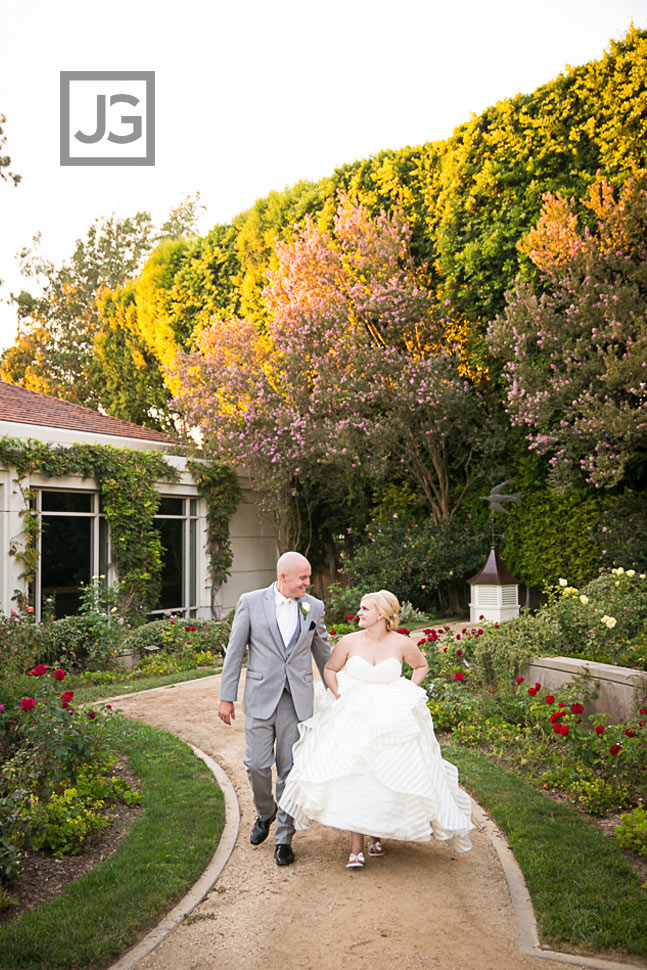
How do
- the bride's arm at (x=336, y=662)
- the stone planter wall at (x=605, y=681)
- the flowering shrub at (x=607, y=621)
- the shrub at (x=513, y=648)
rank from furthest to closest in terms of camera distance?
1. the shrub at (x=513, y=648)
2. the flowering shrub at (x=607, y=621)
3. the stone planter wall at (x=605, y=681)
4. the bride's arm at (x=336, y=662)

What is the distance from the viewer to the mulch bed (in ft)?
13.6

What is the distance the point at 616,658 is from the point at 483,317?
1053 centimetres

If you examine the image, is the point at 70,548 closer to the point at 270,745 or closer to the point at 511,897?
the point at 270,745

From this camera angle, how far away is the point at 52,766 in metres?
5.27

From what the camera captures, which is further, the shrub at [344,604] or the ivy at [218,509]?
the ivy at [218,509]

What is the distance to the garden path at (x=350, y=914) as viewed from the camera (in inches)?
139

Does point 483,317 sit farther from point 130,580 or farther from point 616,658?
point 616,658

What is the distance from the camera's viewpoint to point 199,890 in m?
4.31

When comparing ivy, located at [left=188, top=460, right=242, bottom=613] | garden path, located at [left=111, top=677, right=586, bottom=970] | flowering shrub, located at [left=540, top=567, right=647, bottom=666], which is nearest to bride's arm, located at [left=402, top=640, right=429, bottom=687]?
garden path, located at [left=111, top=677, right=586, bottom=970]

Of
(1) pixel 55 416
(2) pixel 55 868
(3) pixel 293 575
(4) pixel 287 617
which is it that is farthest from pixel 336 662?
(1) pixel 55 416

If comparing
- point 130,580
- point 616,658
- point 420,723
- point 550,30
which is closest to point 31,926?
point 420,723

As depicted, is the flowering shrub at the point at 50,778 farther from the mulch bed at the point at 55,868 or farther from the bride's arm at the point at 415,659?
the bride's arm at the point at 415,659

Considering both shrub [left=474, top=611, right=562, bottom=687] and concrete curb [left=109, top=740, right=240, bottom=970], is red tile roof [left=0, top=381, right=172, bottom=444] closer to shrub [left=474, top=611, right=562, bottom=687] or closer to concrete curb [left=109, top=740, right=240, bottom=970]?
shrub [left=474, top=611, right=562, bottom=687]

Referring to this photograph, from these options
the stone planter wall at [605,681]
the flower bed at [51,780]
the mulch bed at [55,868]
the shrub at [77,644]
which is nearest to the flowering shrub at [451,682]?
the stone planter wall at [605,681]
